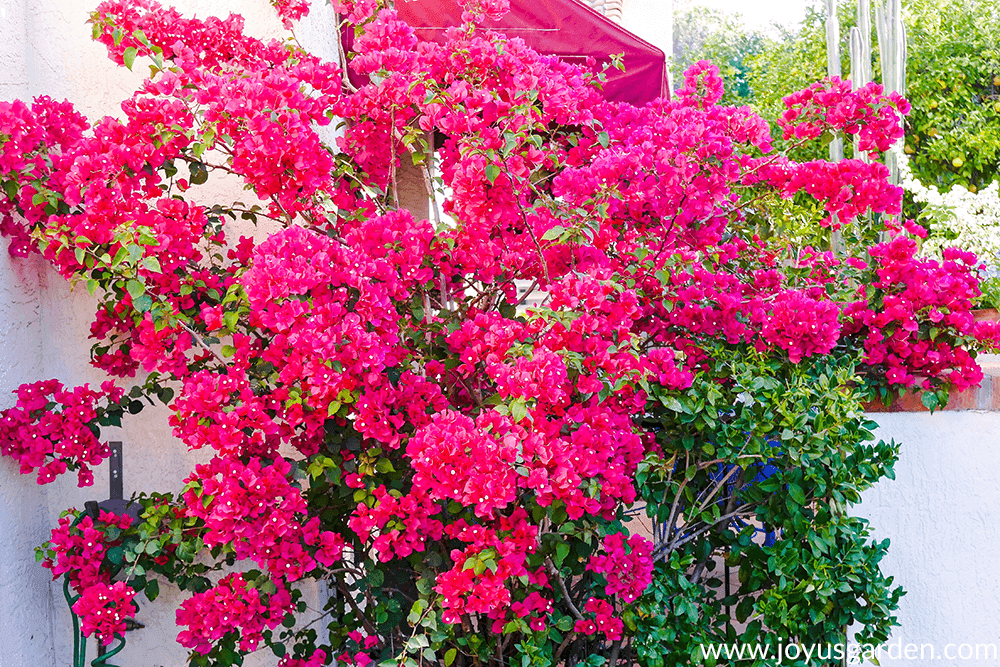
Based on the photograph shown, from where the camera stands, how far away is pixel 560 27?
3955mm

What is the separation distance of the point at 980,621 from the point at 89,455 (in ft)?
9.44

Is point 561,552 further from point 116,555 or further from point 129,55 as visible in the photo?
point 129,55

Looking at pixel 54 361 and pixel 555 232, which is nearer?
pixel 555 232

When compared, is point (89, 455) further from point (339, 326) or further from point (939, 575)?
point (939, 575)

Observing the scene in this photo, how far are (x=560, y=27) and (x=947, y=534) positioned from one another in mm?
2883

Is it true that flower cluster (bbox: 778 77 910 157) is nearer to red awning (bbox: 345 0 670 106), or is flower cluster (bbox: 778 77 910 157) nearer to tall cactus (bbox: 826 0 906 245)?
red awning (bbox: 345 0 670 106)

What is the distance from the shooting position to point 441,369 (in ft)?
7.68

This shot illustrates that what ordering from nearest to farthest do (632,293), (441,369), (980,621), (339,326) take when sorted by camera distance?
(339,326) → (632,293) → (441,369) → (980,621)

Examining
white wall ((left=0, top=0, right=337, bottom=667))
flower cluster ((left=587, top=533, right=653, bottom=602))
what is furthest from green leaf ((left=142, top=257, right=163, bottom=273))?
flower cluster ((left=587, top=533, right=653, bottom=602))

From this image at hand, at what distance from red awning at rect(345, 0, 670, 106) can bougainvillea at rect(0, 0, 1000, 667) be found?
1.38 meters

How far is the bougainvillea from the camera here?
1991 mm

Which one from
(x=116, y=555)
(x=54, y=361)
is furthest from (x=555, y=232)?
(x=54, y=361)

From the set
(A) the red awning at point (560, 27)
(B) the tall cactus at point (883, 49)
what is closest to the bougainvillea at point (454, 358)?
(A) the red awning at point (560, 27)

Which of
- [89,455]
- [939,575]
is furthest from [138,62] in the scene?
[939,575]
